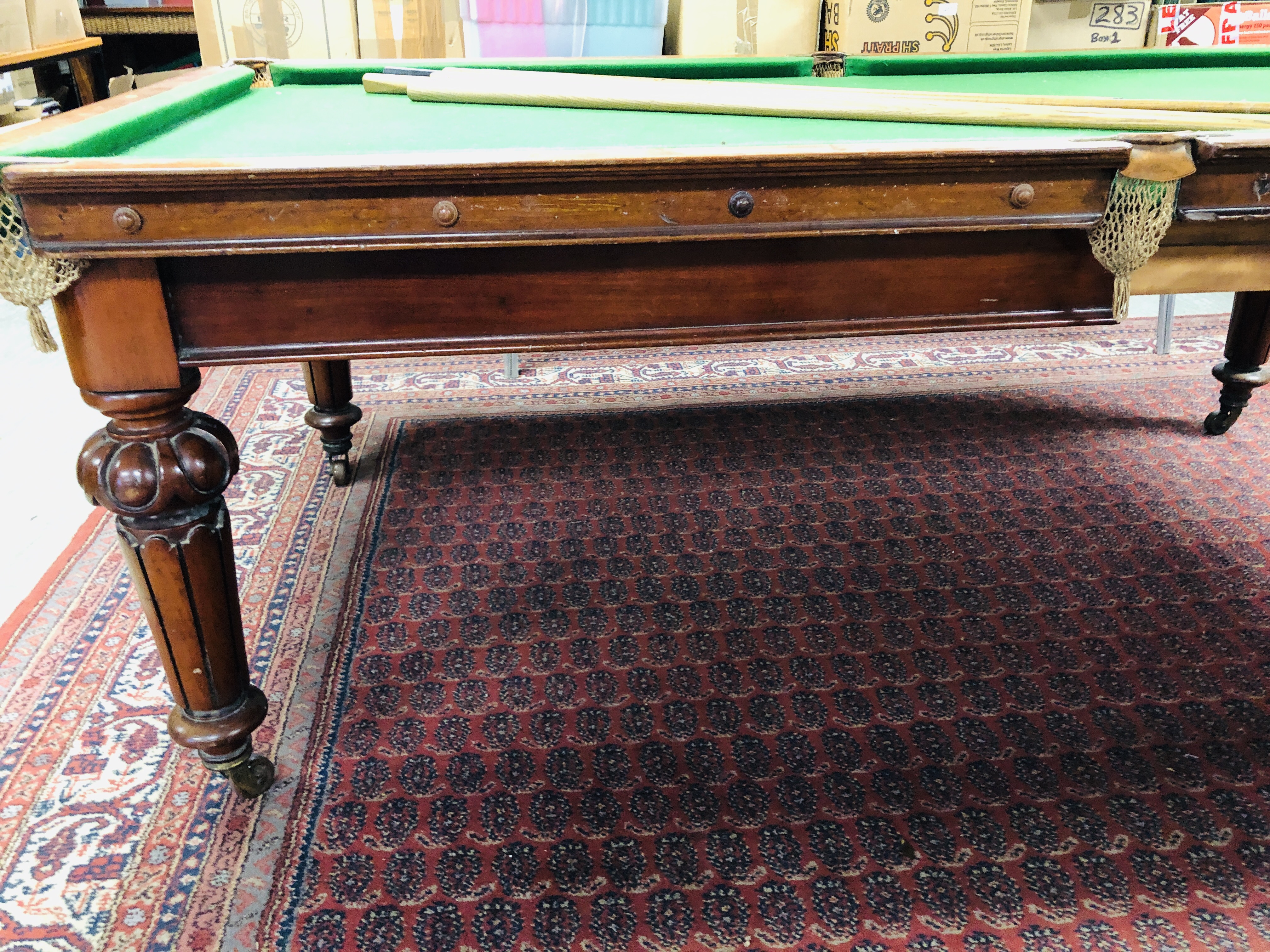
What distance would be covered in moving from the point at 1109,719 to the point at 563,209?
45.0 inches

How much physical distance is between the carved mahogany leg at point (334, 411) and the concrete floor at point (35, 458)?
1.84 ft

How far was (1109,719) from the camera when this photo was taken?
4.63 feet

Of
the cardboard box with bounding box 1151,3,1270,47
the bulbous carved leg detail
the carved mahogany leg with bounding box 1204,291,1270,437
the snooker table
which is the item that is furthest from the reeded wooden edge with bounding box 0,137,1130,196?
the cardboard box with bounding box 1151,3,1270,47

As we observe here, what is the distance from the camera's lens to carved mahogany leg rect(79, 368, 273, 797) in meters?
1.06

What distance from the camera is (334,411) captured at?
2.04 m

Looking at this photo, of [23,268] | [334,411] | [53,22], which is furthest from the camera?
[53,22]

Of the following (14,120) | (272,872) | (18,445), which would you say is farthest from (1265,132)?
(14,120)

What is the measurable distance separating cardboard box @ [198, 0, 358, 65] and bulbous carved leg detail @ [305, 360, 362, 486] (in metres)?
1.50

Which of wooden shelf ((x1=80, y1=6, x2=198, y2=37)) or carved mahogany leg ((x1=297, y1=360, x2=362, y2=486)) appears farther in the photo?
wooden shelf ((x1=80, y1=6, x2=198, y2=37))

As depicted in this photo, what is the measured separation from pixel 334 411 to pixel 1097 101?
5.27 feet

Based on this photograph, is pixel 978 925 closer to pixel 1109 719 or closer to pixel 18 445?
pixel 1109 719

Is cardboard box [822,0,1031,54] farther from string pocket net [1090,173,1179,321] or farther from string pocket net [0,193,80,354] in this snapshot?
string pocket net [0,193,80,354]

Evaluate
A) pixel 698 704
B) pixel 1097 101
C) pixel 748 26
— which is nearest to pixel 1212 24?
pixel 748 26

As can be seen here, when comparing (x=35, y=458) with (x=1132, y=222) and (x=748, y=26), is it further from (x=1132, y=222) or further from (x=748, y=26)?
(x=748, y=26)
